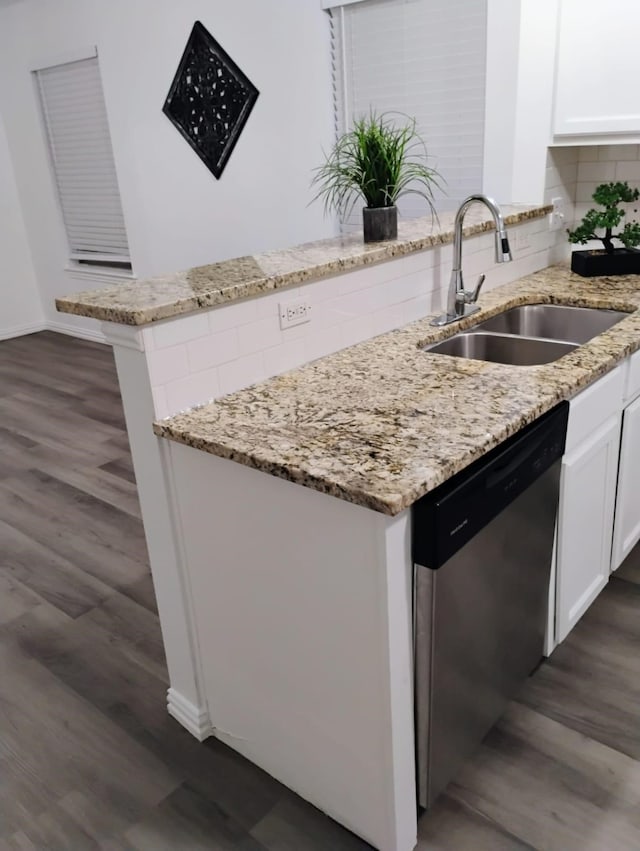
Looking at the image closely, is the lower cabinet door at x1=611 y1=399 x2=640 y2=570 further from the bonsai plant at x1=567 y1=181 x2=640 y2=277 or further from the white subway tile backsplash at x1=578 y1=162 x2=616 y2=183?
the white subway tile backsplash at x1=578 y1=162 x2=616 y2=183

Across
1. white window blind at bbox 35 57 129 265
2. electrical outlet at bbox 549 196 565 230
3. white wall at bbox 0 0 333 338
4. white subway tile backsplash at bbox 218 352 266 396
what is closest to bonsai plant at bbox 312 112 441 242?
white subway tile backsplash at bbox 218 352 266 396

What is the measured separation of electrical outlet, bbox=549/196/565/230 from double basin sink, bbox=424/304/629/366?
25.0 inches

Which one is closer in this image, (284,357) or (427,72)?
(284,357)

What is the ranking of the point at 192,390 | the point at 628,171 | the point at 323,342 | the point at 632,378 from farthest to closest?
the point at 628,171, the point at 632,378, the point at 323,342, the point at 192,390

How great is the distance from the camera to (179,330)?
63.3 inches

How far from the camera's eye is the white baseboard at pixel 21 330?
6.28m

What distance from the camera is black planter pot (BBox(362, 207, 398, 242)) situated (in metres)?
2.17

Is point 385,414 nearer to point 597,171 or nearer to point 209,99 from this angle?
point 597,171

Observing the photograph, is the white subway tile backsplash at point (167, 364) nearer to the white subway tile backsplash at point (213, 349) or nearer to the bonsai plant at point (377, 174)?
the white subway tile backsplash at point (213, 349)

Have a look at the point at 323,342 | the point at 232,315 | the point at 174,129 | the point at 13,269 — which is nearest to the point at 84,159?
the point at 174,129

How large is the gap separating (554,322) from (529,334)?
9 centimetres

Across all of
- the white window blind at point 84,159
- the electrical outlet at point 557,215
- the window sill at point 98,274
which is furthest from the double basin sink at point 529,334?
the white window blind at point 84,159

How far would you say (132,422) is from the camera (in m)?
1.69

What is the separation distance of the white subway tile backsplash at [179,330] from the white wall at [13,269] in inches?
204
